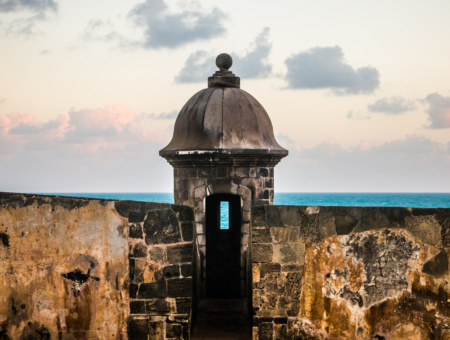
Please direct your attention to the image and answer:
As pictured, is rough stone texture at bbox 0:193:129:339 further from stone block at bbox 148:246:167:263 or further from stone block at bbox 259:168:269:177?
stone block at bbox 259:168:269:177

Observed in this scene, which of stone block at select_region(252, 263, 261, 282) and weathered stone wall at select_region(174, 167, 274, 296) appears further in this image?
weathered stone wall at select_region(174, 167, 274, 296)

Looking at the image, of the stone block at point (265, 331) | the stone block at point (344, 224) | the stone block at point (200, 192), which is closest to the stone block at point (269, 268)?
the stone block at point (265, 331)

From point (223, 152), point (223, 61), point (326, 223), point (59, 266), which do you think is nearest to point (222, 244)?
point (223, 152)

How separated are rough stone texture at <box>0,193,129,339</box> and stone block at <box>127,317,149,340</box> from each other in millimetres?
219

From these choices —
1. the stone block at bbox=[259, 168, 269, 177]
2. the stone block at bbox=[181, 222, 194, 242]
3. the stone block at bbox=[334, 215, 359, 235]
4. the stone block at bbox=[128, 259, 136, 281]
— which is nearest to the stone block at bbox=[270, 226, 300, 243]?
the stone block at bbox=[334, 215, 359, 235]

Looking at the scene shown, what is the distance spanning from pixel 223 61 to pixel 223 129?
50.9 inches

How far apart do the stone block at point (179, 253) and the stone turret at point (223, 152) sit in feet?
5.53

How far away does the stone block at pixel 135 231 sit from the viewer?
621 cm

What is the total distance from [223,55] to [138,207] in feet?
11.4

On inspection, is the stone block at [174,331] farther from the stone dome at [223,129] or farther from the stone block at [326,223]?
the stone dome at [223,129]

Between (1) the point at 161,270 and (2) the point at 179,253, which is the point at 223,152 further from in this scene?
(1) the point at 161,270

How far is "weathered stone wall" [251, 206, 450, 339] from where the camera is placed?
6035 mm

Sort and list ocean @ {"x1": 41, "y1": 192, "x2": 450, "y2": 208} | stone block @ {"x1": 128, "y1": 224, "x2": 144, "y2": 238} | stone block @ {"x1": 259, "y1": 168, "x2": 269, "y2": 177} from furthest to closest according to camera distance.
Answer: ocean @ {"x1": 41, "y1": 192, "x2": 450, "y2": 208} < stone block @ {"x1": 259, "y1": 168, "x2": 269, "y2": 177} < stone block @ {"x1": 128, "y1": 224, "x2": 144, "y2": 238}

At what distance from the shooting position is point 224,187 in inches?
310
